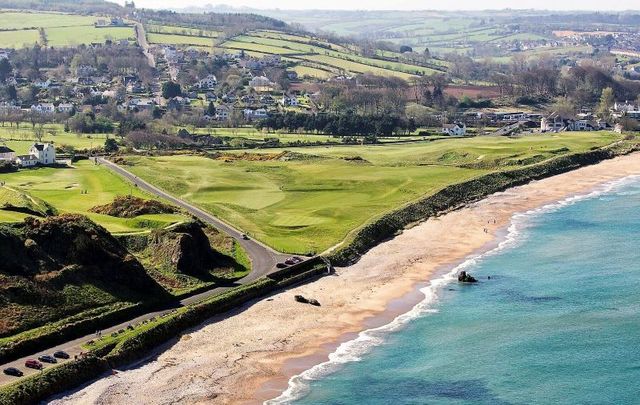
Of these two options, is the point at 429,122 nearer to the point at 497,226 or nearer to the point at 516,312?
the point at 497,226

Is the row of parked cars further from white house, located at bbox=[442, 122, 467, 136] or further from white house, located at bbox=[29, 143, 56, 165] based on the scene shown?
white house, located at bbox=[442, 122, 467, 136]

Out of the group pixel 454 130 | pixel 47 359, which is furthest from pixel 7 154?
pixel 454 130

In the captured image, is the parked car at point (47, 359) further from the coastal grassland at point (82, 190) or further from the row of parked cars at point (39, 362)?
the coastal grassland at point (82, 190)

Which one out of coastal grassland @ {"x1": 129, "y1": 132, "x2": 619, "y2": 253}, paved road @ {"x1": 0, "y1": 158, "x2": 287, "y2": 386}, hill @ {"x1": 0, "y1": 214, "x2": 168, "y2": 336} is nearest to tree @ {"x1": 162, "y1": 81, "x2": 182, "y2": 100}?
coastal grassland @ {"x1": 129, "y1": 132, "x2": 619, "y2": 253}

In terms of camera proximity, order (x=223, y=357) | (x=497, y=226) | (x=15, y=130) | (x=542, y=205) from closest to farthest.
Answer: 1. (x=223, y=357)
2. (x=497, y=226)
3. (x=542, y=205)
4. (x=15, y=130)

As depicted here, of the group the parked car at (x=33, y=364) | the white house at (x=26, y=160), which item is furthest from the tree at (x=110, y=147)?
the parked car at (x=33, y=364)

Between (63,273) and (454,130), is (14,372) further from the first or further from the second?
(454,130)

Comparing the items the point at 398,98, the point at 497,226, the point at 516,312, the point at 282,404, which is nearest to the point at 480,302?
the point at 516,312
